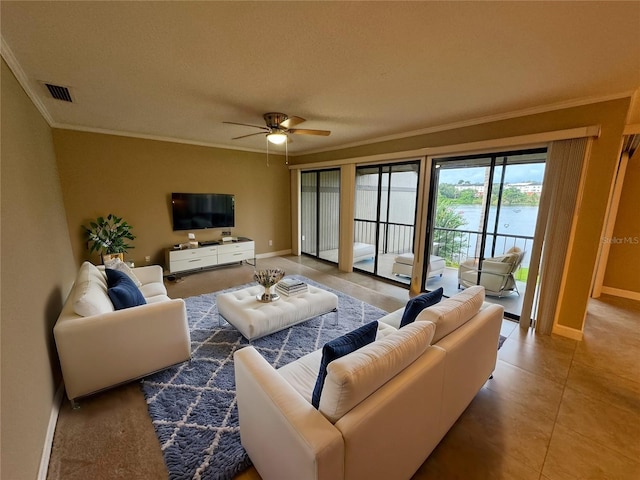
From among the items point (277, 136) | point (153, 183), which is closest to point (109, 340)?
point (277, 136)

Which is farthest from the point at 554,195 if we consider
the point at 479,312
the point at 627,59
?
the point at 479,312

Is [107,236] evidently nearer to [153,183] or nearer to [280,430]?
[153,183]

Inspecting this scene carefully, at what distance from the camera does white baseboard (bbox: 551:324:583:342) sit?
281 centimetres

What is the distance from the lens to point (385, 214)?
15.3 ft

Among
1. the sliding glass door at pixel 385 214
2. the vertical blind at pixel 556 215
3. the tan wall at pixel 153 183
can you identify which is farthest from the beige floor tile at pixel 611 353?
the tan wall at pixel 153 183

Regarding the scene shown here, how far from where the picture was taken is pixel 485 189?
135 inches

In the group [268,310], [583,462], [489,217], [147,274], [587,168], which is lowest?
Answer: [583,462]

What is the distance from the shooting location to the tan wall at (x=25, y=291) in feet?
4.09

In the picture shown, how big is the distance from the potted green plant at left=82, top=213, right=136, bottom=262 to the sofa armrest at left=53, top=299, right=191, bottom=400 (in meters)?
2.53

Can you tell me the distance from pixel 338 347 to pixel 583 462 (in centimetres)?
170

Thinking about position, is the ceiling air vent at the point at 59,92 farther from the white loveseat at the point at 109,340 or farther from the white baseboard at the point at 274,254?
the white baseboard at the point at 274,254

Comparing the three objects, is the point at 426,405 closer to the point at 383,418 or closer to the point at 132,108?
the point at 383,418

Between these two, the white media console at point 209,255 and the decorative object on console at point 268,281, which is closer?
the decorative object on console at point 268,281

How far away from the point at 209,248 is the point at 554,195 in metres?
5.10
